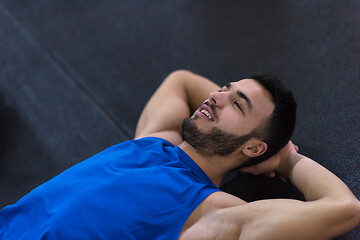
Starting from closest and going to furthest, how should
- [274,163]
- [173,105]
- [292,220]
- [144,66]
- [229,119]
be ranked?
[292,220], [229,119], [274,163], [173,105], [144,66]

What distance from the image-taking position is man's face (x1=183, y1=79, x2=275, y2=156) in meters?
1.35

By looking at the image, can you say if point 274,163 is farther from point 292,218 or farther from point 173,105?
point 173,105

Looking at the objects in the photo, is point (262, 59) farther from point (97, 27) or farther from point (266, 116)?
point (97, 27)

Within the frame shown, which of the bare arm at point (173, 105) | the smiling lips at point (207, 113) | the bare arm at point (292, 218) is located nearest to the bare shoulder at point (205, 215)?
the bare arm at point (292, 218)

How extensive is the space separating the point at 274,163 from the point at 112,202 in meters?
0.74

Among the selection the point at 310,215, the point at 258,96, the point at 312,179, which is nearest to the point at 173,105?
the point at 258,96

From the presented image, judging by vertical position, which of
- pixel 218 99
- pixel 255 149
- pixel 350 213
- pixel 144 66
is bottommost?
pixel 350 213

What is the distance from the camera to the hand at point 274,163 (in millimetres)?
1472

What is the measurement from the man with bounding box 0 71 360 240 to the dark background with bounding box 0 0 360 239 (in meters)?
0.27

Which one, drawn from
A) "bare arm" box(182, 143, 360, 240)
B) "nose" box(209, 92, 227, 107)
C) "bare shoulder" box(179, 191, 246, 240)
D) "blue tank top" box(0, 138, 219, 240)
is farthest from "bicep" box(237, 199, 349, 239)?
"nose" box(209, 92, 227, 107)

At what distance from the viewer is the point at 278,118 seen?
4.49 feet

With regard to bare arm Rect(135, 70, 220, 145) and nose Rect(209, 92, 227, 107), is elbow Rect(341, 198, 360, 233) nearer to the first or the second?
nose Rect(209, 92, 227, 107)

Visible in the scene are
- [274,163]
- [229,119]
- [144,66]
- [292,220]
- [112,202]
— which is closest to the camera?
[292,220]

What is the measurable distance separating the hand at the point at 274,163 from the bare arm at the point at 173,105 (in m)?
0.40
